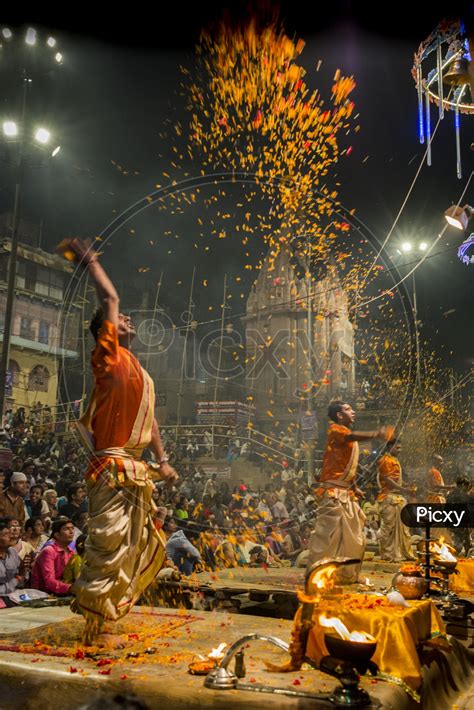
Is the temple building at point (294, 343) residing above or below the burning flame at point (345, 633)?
above

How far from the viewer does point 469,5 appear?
188 inches

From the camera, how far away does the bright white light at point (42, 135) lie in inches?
472

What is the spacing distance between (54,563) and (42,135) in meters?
9.01

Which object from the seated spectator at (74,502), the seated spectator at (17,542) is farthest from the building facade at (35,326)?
the seated spectator at (17,542)

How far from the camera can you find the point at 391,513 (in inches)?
404

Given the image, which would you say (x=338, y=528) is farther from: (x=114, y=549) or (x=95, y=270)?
(x=95, y=270)

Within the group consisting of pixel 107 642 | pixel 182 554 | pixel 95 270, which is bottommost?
pixel 182 554

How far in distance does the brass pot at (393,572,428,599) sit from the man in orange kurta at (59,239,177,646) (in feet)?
6.26

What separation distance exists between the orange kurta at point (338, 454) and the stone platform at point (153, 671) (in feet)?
7.14

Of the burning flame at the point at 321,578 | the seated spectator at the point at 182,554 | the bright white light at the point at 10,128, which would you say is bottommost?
the seated spectator at the point at 182,554

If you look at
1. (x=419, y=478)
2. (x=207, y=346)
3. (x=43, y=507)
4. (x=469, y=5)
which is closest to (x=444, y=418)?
(x=419, y=478)

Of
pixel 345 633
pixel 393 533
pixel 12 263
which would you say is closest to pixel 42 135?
pixel 12 263

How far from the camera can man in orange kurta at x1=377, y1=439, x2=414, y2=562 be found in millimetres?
10266

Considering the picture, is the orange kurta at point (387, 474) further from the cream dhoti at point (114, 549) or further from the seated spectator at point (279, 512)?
the cream dhoti at point (114, 549)
